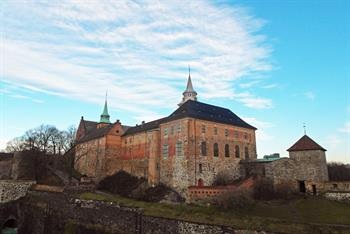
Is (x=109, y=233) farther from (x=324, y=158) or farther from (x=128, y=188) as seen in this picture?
(x=324, y=158)

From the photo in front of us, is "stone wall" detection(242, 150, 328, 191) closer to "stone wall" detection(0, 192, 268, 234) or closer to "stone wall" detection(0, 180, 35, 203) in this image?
"stone wall" detection(0, 192, 268, 234)

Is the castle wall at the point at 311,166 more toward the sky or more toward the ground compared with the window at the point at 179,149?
more toward the ground

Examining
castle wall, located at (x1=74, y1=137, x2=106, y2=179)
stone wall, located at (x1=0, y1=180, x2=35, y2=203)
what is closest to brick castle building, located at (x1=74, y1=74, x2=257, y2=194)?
castle wall, located at (x1=74, y1=137, x2=106, y2=179)

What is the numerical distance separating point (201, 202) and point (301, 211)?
376 inches

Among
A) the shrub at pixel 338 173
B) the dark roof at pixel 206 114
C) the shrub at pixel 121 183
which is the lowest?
the shrub at pixel 121 183

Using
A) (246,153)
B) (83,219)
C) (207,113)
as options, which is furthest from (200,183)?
(83,219)

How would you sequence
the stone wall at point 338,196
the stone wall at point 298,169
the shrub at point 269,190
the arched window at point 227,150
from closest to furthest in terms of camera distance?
the stone wall at point 338,196 < the shrub at point 269,190 < the stone wall at point 298,169 < the arched window at point 227,150

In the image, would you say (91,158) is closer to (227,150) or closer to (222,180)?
(227,150)

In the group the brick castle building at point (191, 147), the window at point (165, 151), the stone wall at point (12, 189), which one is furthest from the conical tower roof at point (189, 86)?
the stone wall at point (12, 189)

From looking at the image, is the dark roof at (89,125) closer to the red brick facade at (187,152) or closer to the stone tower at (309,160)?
the red brick facade at (187,152)

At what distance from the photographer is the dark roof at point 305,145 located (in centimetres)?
3207

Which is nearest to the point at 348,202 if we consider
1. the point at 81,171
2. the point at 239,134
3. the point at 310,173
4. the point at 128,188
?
the point at 310,173

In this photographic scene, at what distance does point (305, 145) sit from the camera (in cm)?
3272

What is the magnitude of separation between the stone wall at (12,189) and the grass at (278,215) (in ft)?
53.2
